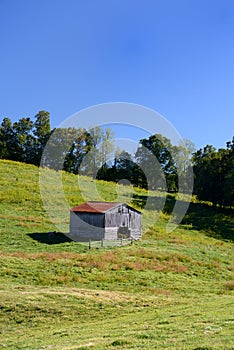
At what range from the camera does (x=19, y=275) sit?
990 inches

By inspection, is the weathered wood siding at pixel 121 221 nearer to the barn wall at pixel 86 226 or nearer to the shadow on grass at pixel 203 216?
the barn wall at pixel 86 226

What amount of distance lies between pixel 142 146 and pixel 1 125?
35.2 meters

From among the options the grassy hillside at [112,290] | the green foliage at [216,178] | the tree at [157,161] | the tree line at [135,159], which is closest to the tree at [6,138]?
the tree line at [135,159]

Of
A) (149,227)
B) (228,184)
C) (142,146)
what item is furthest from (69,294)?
(142,146)

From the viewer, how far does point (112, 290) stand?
941 inches

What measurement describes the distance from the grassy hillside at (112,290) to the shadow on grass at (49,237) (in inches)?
4.3

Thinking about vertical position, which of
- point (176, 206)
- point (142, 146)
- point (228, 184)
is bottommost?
point (176, 206)

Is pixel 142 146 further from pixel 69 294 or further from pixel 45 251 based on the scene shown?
pixel 69 294

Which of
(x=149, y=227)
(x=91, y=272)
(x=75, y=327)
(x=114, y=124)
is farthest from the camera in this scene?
(x=149, y=227)

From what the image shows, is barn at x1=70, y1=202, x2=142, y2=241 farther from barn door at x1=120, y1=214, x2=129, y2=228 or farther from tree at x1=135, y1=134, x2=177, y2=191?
tree at x1=135, y1=134, x2=177, y2=191

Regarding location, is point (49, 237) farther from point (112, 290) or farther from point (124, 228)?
point (112, 290)

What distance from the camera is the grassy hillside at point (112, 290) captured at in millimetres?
13344

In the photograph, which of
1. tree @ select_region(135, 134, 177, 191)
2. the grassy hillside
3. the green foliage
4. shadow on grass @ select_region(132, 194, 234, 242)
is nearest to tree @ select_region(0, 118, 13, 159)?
tree @ select_region(135, 134, 177, 191)

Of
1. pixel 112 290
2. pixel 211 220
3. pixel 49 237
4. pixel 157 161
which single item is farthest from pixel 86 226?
pixel 157 161
